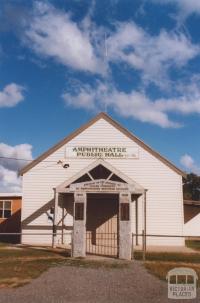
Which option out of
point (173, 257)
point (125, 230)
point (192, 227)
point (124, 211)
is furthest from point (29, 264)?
point (192, 227)

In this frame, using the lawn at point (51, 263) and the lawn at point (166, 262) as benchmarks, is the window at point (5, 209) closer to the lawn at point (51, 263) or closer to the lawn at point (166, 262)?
the lawn at point (51, 263)

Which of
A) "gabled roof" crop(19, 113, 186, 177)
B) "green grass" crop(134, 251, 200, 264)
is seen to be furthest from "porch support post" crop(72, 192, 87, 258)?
"gabled roof" crop(19, 113, 186, 177)

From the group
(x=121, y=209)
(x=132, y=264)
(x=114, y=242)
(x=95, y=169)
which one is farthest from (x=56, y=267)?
(x=95, y=169)

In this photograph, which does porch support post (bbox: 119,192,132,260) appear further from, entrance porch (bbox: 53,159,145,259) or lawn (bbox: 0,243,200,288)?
lawn (bbox: 0,243,200,288)

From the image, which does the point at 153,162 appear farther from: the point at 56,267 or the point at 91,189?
the point at 56,267

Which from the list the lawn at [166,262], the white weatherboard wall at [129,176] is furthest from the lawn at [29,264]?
the white weatherboard wall at [129,176]

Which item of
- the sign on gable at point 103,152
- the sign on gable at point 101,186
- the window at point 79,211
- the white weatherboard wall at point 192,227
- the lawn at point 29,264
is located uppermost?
the sign on gable at point 103,152

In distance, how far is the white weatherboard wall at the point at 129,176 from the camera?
2594cm

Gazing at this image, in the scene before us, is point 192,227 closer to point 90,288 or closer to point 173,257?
point 173,257

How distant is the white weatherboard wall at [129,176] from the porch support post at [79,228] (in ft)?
22.4

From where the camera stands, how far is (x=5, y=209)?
111ft

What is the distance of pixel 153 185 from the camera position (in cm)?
2631

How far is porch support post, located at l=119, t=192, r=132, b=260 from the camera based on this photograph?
18078 millimetres

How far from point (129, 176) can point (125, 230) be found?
27.1 ft
